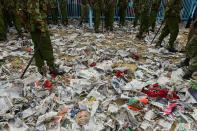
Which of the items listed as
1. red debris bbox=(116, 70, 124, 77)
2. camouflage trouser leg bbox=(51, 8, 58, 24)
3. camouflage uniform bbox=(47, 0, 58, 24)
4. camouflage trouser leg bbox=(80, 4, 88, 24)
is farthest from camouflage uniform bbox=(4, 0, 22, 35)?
red debris bbox=(116, 70, 124, 77)

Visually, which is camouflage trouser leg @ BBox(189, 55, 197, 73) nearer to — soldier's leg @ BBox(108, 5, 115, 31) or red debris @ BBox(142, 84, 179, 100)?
red debris @ BBox(142, 84, 179, 100)

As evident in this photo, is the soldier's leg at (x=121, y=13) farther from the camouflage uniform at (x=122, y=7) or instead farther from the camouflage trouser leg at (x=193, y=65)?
the camouflage trouser leg at (x=193, y=65)

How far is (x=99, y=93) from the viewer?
4621 mm

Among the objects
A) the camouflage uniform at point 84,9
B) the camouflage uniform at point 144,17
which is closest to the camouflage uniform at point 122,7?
the camouflage uniform at point 144,17

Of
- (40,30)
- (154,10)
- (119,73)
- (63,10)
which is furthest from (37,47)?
(63,10)

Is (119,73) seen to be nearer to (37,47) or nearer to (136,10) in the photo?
(37,47)

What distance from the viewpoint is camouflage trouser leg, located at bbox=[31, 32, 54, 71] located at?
15.5 feet

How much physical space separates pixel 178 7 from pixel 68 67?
2.98m

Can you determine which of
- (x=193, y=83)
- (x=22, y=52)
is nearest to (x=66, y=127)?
(x=193, y=83)

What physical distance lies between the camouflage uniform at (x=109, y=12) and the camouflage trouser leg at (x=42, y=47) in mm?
4134

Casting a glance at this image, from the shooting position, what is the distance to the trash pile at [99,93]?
3938mm

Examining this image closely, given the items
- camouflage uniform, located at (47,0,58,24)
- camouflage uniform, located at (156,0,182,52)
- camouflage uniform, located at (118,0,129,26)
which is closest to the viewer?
camouflage uniform, located at (156,0,182,52)

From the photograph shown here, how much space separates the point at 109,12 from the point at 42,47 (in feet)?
14.4

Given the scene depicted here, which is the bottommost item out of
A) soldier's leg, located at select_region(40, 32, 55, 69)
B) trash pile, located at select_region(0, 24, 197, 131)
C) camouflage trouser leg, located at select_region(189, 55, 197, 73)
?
trash pile, located at select_region(0, 24, 197, 131)
